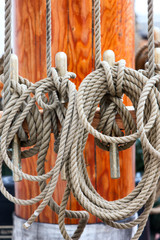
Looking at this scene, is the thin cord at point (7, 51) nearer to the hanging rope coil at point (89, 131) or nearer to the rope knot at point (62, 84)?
the hanging rope coil at point (89, 131)

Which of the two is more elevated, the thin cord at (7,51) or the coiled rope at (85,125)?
the thin cord at (7,51)

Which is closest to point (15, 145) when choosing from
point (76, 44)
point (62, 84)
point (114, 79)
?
point (62, 84)

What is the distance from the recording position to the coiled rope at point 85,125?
0.92 m

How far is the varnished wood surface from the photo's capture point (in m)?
1.45

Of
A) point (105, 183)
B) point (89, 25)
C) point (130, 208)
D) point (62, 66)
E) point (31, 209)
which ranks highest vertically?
point (89, 25)

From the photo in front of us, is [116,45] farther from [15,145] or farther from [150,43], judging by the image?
[15,145]

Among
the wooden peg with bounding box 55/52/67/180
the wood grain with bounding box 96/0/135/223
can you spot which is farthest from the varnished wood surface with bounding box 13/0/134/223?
the wooden peg with bounding box 55/52/67/180

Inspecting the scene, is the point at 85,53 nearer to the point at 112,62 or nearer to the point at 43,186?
the point at 112,62

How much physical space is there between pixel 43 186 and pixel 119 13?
2.87 ft

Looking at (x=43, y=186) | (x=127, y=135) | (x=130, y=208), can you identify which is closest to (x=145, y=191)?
(x=130, y=208)

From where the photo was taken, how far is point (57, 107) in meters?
1.01

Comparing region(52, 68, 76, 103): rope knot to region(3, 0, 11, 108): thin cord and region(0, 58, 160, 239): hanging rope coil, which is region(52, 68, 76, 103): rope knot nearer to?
region(0, 58, 160, 239): hanging rope coil

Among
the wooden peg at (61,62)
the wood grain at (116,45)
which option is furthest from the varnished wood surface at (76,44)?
the wooden peg at (61,62)

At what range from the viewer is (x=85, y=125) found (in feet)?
2.94
